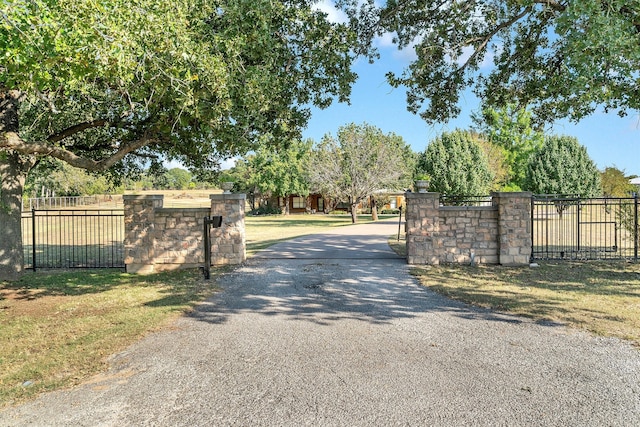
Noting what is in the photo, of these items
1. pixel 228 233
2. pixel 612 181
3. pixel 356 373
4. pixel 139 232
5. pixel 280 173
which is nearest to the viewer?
pixel 356 373

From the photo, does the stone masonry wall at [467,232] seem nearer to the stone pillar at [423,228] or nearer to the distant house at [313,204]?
the stone pillar at [423,228]

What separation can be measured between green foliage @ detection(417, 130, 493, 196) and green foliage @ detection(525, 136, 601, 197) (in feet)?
24.8

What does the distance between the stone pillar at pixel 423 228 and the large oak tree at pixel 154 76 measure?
330 centimetres

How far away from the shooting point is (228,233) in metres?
10.6

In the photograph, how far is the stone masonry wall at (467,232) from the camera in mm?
10141

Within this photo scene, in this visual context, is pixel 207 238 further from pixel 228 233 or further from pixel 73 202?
pixel 73 202

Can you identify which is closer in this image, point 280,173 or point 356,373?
point 356,373

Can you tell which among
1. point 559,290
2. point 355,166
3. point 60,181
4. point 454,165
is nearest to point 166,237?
point 559,290

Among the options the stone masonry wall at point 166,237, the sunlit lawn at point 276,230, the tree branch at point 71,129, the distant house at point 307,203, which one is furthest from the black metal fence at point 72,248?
the distant house at point 307,203

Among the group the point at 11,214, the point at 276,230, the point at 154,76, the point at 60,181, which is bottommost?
the point at 276,230

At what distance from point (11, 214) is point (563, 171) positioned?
1257 inches

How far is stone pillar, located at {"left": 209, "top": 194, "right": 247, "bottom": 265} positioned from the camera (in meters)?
10.5

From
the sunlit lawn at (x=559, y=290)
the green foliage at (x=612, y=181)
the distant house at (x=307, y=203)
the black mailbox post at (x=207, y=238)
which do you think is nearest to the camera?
the sunlit lawn at (x=559, y=290)

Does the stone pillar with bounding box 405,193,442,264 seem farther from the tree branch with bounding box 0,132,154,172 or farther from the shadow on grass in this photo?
the tree branch with bounding box 0,132,154,172
